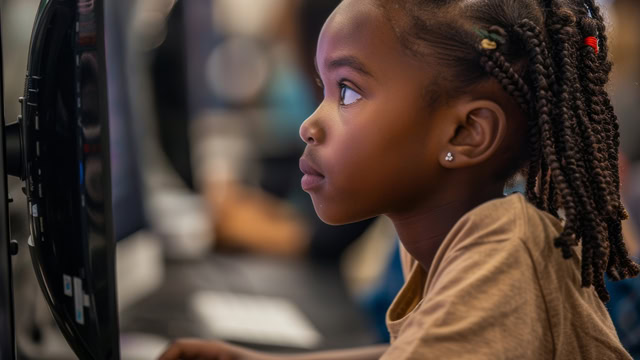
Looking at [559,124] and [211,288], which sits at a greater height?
[559,124]

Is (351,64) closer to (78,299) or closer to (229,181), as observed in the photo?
(78,299)

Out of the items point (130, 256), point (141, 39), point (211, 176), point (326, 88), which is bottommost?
point (130, 256)

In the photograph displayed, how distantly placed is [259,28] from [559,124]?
4.35 metres

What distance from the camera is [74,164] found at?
79 centimetres

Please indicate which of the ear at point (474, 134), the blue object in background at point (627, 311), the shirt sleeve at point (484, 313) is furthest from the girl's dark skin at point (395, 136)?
the blue object in background at point (627, 311)

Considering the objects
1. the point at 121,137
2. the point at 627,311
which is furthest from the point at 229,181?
the point at 627,311

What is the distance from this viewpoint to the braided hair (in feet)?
2.55

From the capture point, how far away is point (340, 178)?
2.81 feet

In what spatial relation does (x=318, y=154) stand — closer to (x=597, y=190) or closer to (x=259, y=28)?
(x=597, y=190)

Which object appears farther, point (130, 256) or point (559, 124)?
point (130, 256)

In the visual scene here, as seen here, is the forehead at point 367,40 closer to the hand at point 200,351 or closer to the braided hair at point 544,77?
the braided hair at point 544,77

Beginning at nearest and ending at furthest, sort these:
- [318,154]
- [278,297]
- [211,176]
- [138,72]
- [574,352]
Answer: [574,352]
[318,154]
[278,297]
[138,72]
[211,176]

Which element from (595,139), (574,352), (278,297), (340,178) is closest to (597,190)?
(595,139)

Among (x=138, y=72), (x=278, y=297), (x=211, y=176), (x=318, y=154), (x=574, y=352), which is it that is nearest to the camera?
(x=574, y=352)
